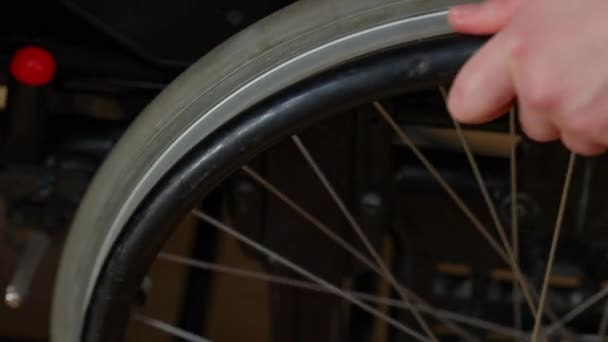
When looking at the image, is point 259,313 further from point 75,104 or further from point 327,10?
point 327,10

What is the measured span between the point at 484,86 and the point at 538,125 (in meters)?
0.03

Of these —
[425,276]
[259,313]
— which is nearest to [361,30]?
[425,276]

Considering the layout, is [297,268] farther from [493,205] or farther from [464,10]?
[464,10]

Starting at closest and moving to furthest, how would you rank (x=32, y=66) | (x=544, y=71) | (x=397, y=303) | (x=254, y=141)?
(x=544, y=71)
(x=254, y=141)
(x=32, y=66)
(x=397, y=303)

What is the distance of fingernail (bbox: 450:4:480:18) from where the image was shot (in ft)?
1.66

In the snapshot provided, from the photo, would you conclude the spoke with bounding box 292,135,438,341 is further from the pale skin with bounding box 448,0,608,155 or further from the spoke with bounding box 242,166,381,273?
the pale skin with bounding box 448,0,608,155

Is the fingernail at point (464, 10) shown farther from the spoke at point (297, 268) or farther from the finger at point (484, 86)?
the spoke at point (297, 268)

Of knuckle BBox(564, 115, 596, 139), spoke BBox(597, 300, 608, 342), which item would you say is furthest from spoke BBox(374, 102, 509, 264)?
knuckle BBox(564, 115, 596, 139)

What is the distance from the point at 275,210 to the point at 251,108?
0.74 feet

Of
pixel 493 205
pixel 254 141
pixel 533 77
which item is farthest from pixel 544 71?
pixel 493 205

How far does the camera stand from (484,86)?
0.48 meters

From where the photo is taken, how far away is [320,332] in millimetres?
904

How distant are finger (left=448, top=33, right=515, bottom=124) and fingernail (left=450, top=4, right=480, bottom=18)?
26 mm

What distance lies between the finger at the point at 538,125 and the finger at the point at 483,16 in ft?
0.16
